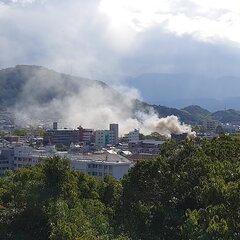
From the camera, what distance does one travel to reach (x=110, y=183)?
19188mm

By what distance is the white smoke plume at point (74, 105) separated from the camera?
122812 millimetres

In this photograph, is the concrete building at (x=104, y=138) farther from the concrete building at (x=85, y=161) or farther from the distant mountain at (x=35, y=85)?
the distant mountain at (x=35, y=85)

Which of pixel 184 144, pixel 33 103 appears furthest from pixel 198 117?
pixel 184 144

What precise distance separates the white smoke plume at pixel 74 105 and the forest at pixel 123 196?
91591 mm

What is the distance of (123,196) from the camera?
56.4ft

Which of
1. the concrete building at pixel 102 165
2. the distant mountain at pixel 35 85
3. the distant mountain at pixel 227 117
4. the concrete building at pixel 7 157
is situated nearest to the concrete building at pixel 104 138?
the concrete building at pixel 7 157

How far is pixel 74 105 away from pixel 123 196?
5150 inches

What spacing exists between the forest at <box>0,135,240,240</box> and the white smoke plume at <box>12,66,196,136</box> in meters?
91.6

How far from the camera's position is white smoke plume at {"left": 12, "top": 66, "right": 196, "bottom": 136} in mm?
122812

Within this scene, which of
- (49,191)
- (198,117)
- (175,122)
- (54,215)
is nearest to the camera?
(54,215)

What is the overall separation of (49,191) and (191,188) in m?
3.84

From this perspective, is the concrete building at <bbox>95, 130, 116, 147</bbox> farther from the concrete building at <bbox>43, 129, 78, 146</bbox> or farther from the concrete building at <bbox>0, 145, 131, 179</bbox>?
the concrete building at <bbox>0, 145, 131, 179</bbox>

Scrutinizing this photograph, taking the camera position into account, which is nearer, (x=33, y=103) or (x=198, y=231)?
(x=198, y=231)

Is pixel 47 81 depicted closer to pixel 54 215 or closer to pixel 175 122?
pixel 175 122
